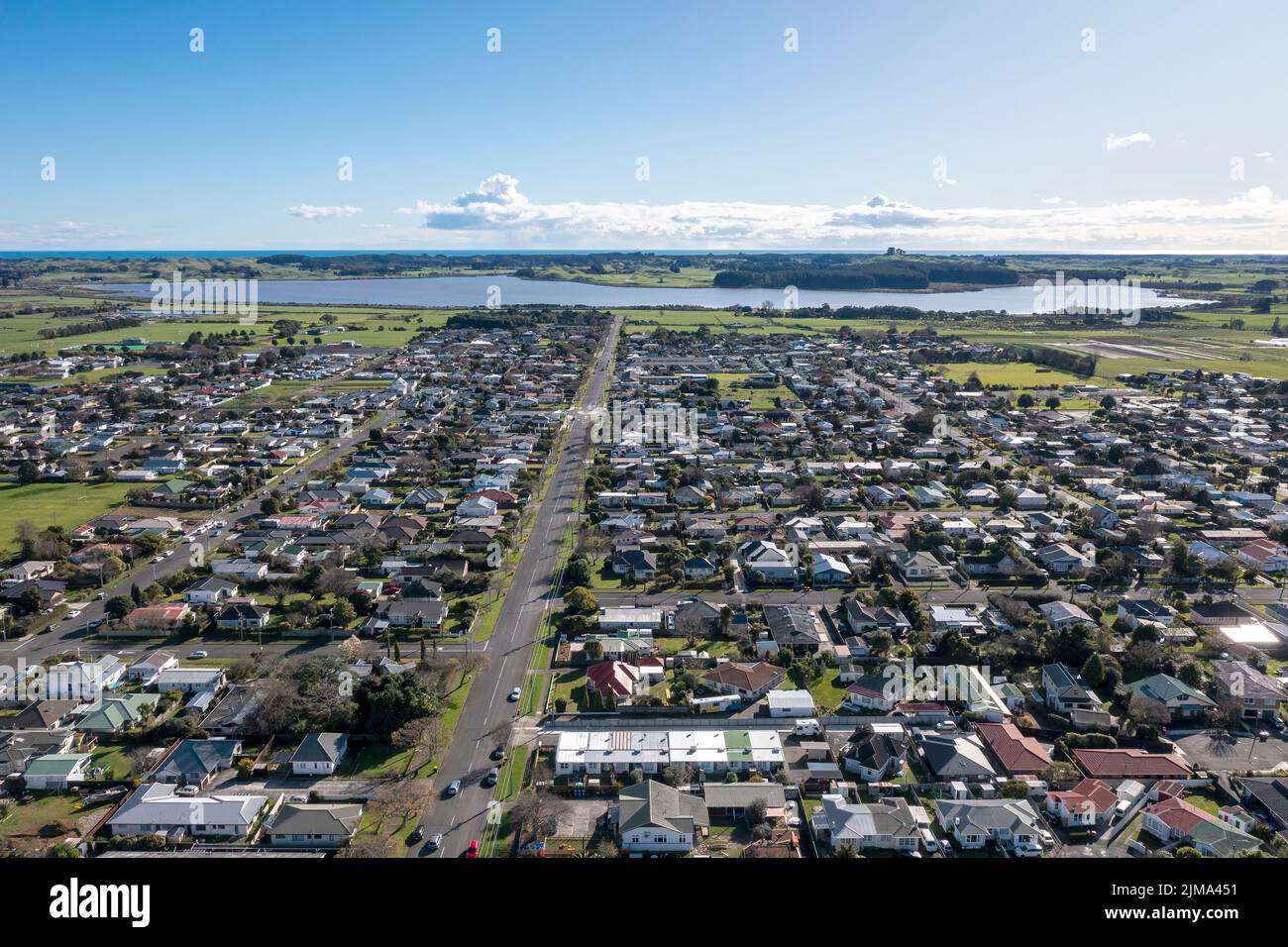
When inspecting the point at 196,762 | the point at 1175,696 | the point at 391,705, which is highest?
the point at 391,705

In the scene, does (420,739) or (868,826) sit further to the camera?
(420,739)

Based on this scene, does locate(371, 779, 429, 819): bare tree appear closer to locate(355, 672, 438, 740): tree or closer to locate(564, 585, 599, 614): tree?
locate(355, 672, 438, 740): tree

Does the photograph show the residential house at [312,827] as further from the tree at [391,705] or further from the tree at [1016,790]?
the tree at [1016,790]

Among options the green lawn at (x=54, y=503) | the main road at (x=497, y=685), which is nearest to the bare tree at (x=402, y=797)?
the main road at (x=497, y=685)

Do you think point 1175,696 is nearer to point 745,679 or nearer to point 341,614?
point 745,679

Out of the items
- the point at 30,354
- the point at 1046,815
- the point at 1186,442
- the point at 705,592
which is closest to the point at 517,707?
the point at 705,592

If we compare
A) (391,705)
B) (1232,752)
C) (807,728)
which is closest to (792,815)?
(807,728)

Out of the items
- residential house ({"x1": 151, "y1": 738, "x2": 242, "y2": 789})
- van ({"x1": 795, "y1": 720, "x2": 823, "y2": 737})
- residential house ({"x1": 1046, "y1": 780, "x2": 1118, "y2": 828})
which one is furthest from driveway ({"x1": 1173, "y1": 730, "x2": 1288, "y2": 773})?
residential house ({"x1": 151, "y1": 738, "x2": 242, "y2": 789})
